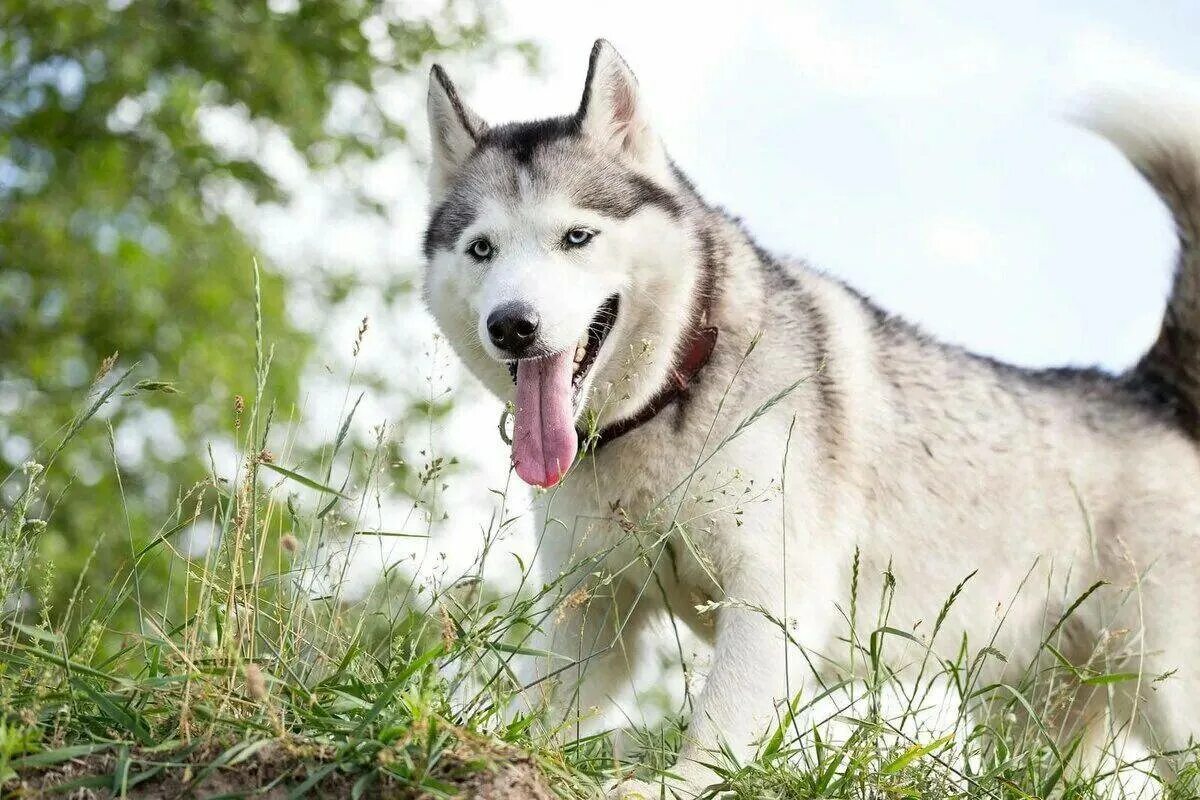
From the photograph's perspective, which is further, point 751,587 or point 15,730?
point 751,587

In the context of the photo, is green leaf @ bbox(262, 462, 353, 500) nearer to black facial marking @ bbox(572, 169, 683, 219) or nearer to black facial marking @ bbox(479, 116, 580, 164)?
black facial marking @ bbox(572, 169, 683, 219)

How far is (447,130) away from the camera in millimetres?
4293

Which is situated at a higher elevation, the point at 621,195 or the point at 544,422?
the point at 621,195

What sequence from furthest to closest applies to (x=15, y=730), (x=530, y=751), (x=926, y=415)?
(x=926, y=415) < (x=530, y=751) < (x=15, y=730)

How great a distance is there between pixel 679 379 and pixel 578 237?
20.4 inches

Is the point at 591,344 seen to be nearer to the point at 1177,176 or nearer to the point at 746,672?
the point at 746,672

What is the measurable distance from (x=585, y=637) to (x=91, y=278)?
9.68 m

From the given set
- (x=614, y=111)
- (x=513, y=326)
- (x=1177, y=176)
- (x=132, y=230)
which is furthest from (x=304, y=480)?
(x=132, y=230)

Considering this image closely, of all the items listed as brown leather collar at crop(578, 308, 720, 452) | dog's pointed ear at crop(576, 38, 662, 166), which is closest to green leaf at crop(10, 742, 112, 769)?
brown leather collar at crop(578, 308, 720, 452)

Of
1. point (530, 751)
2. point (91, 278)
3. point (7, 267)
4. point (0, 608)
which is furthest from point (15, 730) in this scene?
point (7, 267)

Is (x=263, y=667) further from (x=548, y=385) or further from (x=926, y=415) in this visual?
(x=926, y=415)

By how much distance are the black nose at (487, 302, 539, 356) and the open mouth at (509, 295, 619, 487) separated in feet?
0.43

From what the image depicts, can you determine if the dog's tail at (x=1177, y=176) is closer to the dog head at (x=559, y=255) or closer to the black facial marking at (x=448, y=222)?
the dog head at (x=559, y=255)

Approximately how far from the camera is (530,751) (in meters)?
2.39
